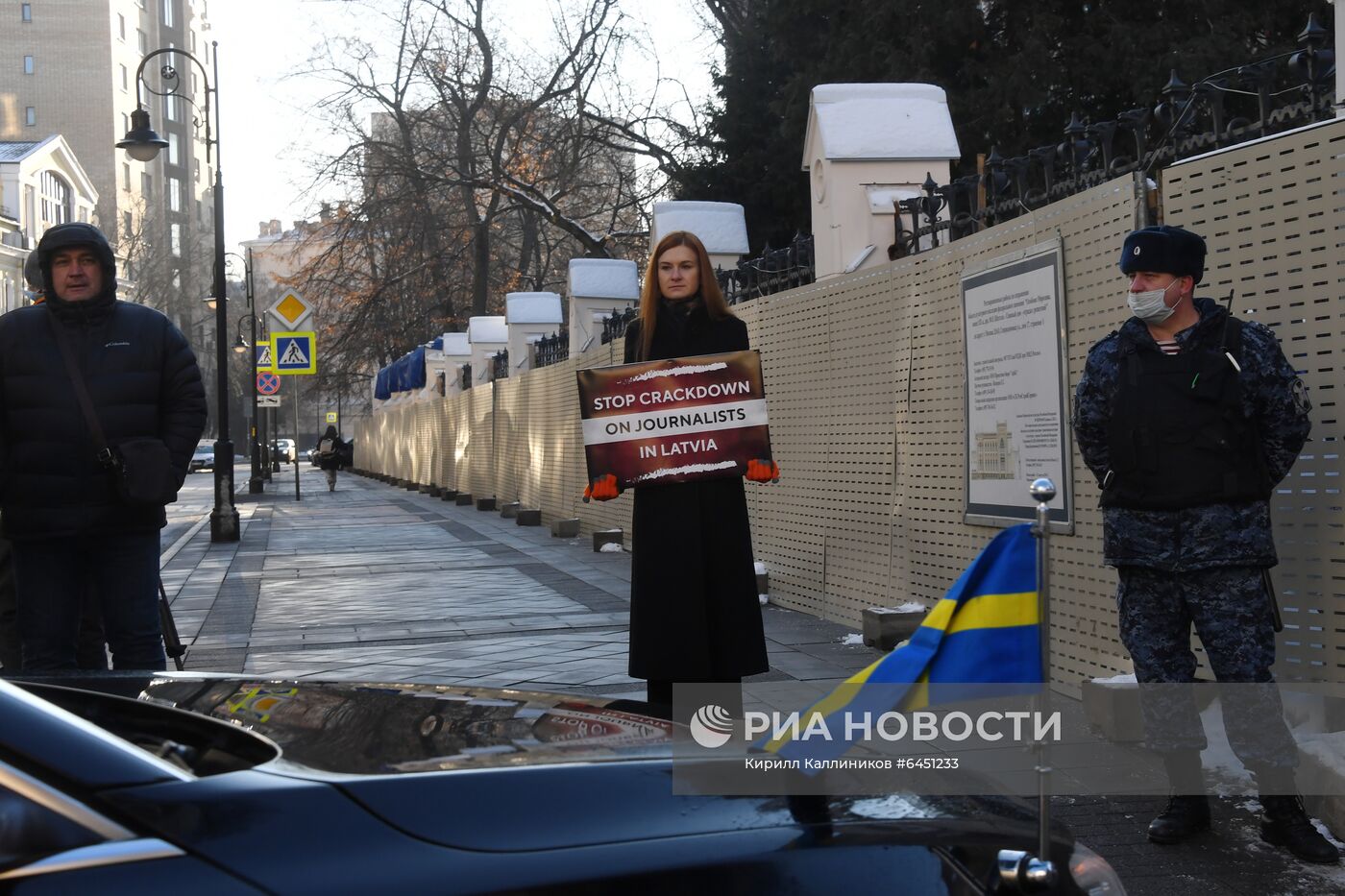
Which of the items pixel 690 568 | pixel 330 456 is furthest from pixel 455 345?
pixel 690 568

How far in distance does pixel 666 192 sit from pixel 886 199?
23.4 metres

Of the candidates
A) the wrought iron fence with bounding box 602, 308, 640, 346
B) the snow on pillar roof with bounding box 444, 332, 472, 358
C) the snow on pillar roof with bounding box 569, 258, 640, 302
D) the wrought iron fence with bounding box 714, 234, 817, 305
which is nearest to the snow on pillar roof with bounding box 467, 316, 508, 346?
the snow on pillar roof with bounding box 444, 332, 472, 358

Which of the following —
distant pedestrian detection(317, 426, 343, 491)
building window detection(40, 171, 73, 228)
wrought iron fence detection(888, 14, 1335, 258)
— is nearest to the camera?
wrought iron fence detection(888, 14, 1335, 258)

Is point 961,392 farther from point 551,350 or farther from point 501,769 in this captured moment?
point 551,350

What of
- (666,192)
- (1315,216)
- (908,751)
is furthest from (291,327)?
(908,751)

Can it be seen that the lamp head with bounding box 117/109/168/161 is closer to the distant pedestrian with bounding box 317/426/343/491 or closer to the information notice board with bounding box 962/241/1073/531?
the information notice board with bounding box 962/241/1073/531

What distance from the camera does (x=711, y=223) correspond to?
1480 cm

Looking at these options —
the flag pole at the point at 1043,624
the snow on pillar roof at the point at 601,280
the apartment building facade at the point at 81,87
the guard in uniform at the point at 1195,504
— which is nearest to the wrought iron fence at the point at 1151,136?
the guard in uniform at the point at 1195,504

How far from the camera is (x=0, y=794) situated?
1.76 metres

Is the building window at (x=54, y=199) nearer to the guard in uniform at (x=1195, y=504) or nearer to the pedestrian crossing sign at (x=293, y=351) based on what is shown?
the pedestrian crossing sign at (x=293, y=351)

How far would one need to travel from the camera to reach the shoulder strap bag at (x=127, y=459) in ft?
17.2

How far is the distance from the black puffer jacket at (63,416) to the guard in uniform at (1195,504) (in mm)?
3317

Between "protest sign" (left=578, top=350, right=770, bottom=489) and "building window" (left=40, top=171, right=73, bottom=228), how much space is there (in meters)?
80.6

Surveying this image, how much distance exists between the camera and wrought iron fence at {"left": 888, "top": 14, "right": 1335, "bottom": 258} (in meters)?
5.24
